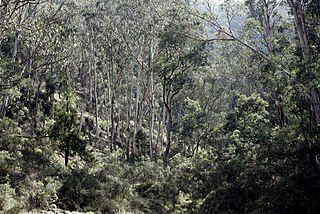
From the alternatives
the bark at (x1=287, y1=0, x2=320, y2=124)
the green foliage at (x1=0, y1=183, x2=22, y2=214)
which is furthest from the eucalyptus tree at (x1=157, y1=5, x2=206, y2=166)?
the green foliage at (x1=0, y1=183, x2=22, y2=214)

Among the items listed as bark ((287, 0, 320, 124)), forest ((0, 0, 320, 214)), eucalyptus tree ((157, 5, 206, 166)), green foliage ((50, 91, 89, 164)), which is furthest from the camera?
eucalyptus tree ((157, 5, 206, 166))

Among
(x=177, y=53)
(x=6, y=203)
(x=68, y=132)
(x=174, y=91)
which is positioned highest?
(x=177, y=53)

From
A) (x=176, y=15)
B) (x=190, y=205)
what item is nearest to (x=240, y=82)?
(x=176, y=15)

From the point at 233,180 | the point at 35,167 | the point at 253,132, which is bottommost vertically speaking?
the point at 233,180

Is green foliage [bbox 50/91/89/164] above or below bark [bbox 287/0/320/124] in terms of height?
below

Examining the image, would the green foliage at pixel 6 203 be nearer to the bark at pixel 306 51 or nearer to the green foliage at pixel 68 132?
the green foliage at pixel 68 132

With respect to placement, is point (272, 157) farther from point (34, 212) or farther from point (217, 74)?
point (217, 74)

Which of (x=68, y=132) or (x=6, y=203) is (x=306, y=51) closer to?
(x=68, y=132)

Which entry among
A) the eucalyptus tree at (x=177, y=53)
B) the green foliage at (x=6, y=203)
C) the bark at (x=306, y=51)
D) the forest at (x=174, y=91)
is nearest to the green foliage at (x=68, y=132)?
the forest at (x=174, y=91)

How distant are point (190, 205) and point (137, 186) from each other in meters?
3.13

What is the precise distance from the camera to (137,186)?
16.7 metres

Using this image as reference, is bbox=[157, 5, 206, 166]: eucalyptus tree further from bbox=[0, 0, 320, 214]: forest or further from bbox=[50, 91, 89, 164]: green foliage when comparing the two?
bbox=[50, 91, 89, 164]: green foliage

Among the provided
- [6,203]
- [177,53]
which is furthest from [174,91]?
[6,203]

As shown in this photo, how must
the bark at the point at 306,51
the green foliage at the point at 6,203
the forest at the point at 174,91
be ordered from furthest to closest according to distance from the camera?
1. the forest at the point at 174,91
2. the bark at the point at 306,51
3. the green foliage at the point at 6,203
